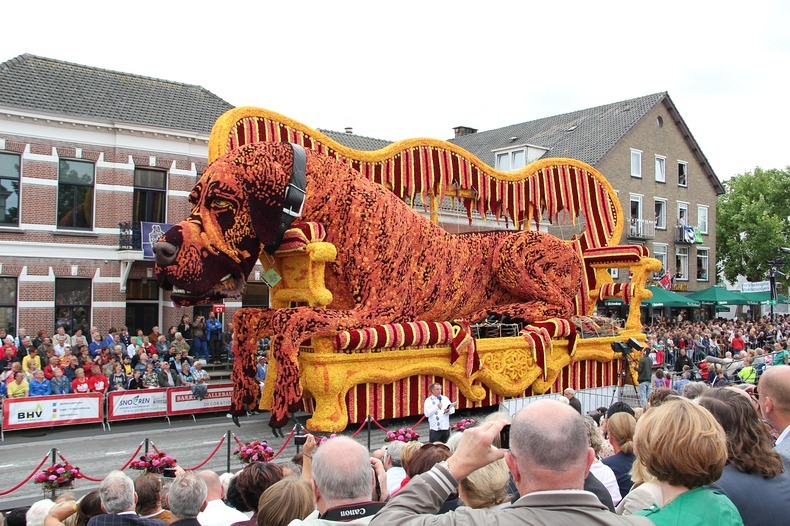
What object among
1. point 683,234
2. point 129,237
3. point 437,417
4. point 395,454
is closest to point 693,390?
point 395,454

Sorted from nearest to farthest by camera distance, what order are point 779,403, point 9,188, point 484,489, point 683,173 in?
1. point 484,489
2. point 779,403
3. point 9,188
4. point 683,173

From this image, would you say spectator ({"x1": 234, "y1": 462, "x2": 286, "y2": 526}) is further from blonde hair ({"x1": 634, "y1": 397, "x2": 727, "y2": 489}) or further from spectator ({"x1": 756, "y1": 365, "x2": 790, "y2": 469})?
spectator ({"x1": 756, "y1": 365, "x2": 790, "y2": 469})

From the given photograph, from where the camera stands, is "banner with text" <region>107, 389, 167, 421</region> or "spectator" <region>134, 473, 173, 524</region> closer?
"spectator" <region>134, 473, 173, 524</region>

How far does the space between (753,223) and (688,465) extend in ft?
142

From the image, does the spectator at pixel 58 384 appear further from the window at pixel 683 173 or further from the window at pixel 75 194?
the window at pixel 683 173

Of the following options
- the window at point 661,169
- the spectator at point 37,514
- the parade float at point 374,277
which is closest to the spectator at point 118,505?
the spectator at point 37,514

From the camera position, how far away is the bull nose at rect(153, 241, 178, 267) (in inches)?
448

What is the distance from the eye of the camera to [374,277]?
1291 cm

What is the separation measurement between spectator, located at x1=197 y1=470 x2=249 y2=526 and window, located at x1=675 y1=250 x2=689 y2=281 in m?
32.6

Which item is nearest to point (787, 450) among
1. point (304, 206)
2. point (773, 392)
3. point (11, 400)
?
point (773, 392)

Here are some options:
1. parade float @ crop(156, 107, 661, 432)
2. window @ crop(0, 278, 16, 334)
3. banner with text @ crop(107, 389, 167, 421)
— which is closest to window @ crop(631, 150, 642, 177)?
parade float @ crop(156, 107, 661, 432)

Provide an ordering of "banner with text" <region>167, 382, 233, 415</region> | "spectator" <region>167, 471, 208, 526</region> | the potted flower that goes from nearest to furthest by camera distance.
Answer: "spectator" <region>167, 471, 208, 526</region> < the potted flower < "banner with text" <region>167, 382, 233, 415</region>

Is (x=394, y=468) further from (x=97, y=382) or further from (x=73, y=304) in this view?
(x=73, y=304)

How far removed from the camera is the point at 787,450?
3.70 meters
